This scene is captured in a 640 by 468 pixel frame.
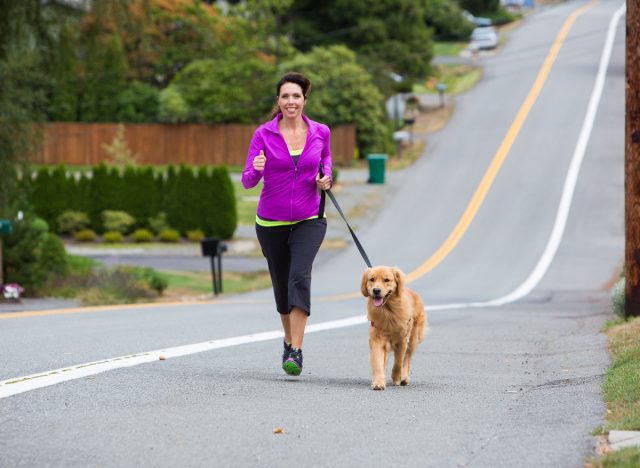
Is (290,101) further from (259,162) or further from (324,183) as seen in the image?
(324,183)

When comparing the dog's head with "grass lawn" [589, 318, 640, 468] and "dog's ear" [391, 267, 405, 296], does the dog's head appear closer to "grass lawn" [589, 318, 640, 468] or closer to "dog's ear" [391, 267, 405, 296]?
"dog's ear" [391, 267, 405, 296]

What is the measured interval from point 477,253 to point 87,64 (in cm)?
1957

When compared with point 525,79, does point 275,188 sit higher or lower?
higher

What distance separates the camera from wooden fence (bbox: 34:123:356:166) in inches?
2643

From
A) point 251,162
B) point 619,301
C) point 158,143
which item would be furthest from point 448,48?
point 251,162

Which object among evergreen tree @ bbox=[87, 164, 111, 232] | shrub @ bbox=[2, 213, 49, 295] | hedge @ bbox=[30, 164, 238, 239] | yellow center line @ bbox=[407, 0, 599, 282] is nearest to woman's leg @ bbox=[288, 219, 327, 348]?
shrub @ bbox=[2, 213, 49, 295]

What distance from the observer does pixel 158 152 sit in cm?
6844

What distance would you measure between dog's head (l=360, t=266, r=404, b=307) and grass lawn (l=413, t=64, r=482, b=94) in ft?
223

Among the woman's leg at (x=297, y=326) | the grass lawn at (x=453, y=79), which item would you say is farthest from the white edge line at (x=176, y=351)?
the grass lawn at (x=453, y=79)

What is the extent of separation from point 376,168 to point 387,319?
47.2 m

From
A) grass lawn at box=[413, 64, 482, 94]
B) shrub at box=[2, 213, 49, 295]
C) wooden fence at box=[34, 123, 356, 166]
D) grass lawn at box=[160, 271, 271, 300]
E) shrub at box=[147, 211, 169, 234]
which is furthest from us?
grass lawn at box=[413, 64, 482, 94]

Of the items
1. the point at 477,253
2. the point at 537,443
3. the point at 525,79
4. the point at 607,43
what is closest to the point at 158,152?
the point at 525,79

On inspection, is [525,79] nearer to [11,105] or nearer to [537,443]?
[11,105]

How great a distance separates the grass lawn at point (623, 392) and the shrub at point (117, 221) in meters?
36.5
